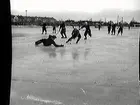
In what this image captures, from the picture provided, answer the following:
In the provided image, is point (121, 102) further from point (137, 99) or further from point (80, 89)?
point (80, 89)

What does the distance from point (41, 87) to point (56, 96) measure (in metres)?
0.65

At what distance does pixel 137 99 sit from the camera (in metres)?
3.28

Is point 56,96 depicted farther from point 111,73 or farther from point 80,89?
point 111,73

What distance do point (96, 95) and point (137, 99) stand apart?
0.58m

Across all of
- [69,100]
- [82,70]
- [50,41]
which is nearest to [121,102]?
[69,100]
